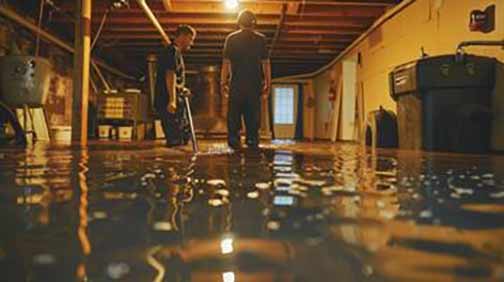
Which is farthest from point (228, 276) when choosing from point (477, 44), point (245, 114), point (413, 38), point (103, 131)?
point (103, 131)

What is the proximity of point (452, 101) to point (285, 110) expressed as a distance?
10172 millimetres

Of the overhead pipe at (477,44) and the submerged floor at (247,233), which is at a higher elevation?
the overhead pipe at (477,44)

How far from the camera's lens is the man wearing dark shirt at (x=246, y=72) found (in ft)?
14.8

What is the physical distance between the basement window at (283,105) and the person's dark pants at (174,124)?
9.97 metres

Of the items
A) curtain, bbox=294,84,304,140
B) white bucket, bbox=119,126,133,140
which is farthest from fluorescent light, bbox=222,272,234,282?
curtain, bbox=294,84,304,140

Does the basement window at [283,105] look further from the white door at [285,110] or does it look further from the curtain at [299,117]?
the curtain at [299,117]

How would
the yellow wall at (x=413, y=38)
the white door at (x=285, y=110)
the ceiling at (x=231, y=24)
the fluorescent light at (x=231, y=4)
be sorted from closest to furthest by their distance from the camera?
the yellow wall at (x=413, y=38)
the fluorescent light at (x=231, y=4)
the ceiling at (x=231, y=24)
the white door at (x=285, y=110)

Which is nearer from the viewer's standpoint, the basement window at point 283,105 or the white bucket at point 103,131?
the white bucket at point 103,131

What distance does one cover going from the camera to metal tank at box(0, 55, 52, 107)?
512 cm

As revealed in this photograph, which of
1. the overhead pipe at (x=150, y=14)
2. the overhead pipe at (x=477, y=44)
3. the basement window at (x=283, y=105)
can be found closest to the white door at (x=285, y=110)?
the basement window at (x=283, y=105)

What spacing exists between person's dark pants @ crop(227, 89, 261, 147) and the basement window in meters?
9.86

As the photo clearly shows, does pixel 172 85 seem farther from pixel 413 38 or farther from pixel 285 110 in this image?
pixel 285 110

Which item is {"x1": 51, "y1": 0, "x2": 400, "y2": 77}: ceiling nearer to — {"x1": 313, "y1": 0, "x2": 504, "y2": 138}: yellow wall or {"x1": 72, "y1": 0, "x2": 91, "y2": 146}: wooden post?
{"x1": 313, "y1": 0, "x2": 504, "y2": 138}: yellow wall

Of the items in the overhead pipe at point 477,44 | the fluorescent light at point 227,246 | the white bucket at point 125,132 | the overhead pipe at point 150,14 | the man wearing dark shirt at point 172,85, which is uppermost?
the overhead pipe at point 150,14
